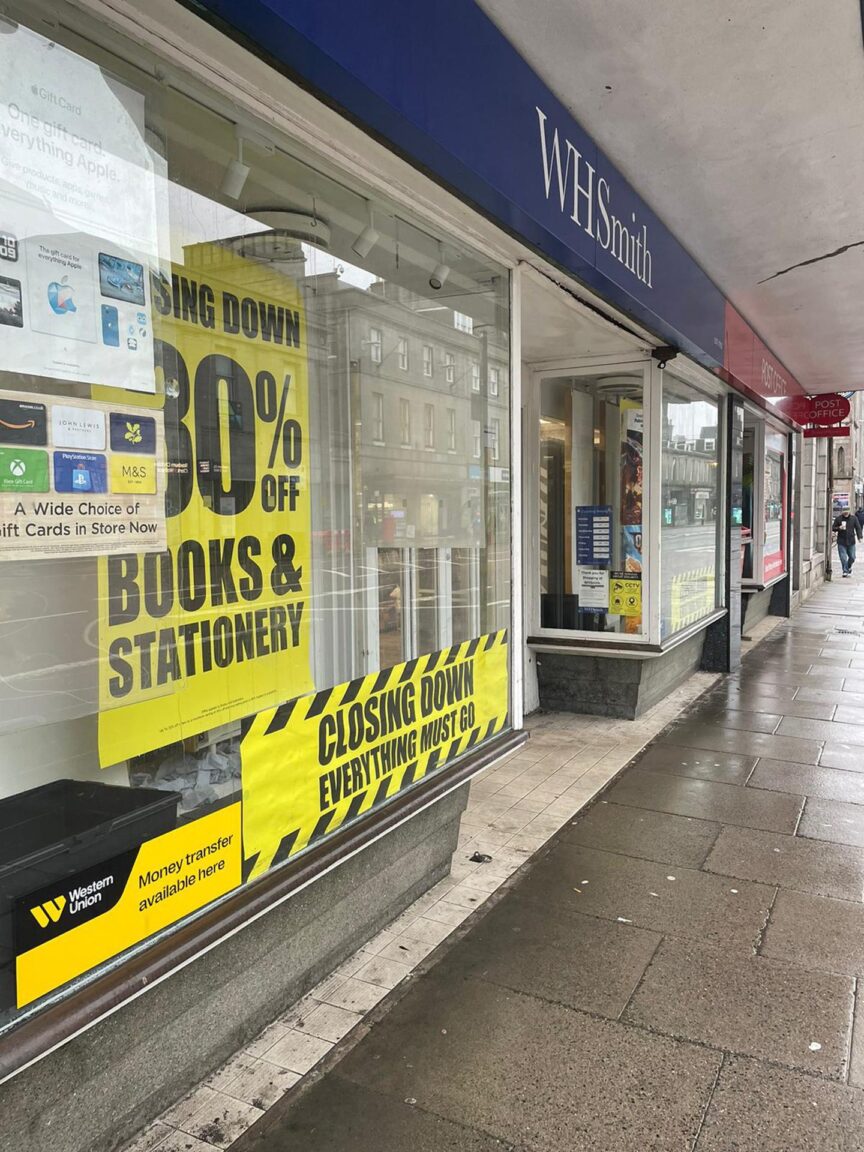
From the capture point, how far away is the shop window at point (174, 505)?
1936 mm

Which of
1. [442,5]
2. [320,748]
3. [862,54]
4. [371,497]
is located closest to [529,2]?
[442,5]

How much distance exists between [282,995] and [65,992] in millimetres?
1088

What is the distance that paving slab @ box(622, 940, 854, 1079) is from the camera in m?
2.63

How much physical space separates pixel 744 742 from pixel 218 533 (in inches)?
187

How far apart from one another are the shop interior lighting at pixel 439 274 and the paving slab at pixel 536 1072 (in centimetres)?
287

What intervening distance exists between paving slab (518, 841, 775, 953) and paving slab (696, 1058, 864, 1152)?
75 cm

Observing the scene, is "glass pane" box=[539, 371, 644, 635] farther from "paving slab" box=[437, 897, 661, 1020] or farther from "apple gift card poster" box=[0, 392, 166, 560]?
"apple gift card poster" box=[0, 392, 166, 560]

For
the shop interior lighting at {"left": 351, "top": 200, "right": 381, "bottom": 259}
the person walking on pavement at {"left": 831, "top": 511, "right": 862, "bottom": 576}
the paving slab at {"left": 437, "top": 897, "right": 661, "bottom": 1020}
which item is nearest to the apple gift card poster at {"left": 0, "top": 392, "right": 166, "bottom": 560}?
the shop interior lighting at {"left": 351, "top": 200, "right": 381, "bottom": 259}

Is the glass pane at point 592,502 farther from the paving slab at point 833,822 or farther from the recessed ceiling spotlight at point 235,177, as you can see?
the recessed ceiling spotlight at point 235,177

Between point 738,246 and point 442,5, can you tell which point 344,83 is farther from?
point 738,246

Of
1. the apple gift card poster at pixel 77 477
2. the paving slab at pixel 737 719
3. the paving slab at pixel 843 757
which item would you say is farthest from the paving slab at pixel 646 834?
the apple gift card poster at pixel 77 477

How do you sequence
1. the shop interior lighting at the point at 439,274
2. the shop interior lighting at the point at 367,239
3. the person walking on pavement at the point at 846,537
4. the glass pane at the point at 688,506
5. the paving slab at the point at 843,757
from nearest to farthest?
the shop interior lighting at the point at 367,239, the shop interior lighting at the point at 439,274, the paving slab at the point at 843,757, the glass pane at the point at 688,506, the person walking on pavement at the point at 846,537

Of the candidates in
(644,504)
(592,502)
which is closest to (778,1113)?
(644,504)

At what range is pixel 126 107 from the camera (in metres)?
2.17
